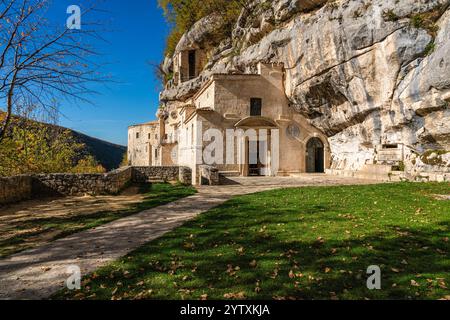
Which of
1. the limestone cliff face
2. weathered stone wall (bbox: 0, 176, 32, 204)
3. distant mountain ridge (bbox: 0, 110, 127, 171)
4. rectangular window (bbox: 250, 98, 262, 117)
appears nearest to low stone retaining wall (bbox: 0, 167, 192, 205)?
weathered stone wall (bbox: 0, 176, 32, 204)

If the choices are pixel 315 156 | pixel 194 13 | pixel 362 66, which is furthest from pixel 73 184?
pixel 194 13

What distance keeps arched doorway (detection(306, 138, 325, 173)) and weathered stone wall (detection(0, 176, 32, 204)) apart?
20058 mm

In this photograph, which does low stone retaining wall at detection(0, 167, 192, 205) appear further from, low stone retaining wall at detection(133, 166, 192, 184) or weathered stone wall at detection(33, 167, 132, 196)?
low stone retaining wall at detection(133, 166, 192, 184)

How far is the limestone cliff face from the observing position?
1438 centimetres

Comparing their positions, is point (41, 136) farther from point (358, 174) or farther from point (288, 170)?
point (358, 174)

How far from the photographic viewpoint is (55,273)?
442cm

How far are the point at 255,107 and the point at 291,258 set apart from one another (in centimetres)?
1976

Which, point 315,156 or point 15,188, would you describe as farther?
point 315,156

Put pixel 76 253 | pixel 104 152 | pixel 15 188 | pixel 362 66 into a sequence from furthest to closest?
pixel 104 152 < pixel 362 66 < pixel 15 188 < pixel 76 253

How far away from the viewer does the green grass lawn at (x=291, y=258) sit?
11.8ft

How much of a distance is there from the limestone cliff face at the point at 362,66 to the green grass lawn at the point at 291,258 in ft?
30.9

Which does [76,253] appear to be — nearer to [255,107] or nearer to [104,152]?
[255,107]

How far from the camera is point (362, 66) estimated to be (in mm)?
17422

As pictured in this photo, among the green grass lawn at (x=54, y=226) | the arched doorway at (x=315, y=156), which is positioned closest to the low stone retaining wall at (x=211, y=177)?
the green grass lawn at (x=54, y=226)
